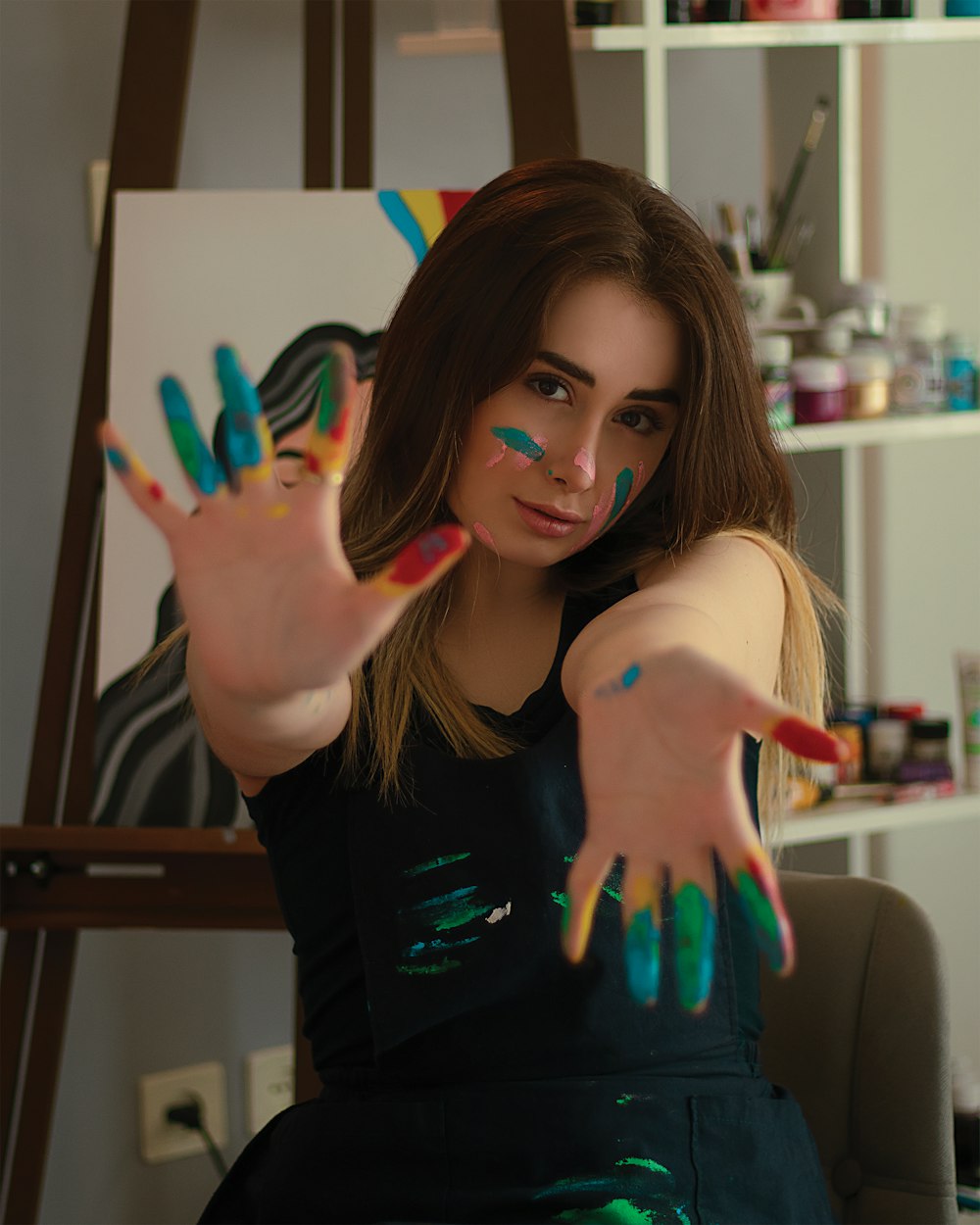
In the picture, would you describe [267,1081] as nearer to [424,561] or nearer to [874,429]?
[874,429]

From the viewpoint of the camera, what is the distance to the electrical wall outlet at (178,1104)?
1.94m

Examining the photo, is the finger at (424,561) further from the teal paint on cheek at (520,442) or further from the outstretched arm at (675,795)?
the teal paint on cheek at (520,442)

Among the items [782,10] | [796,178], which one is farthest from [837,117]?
[782,10]

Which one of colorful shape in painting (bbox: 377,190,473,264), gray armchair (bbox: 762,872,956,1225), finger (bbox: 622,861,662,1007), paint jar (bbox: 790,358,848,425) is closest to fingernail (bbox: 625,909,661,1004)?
finger (bbox: 622,861,662,1007)

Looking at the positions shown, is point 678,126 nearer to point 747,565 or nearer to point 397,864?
point 747,565

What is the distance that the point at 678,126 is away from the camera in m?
2.16

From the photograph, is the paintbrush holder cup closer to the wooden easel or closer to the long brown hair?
the wooden easel

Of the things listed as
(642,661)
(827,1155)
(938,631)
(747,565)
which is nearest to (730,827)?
(642,661)

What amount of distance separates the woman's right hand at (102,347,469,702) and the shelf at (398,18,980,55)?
1.11 metres

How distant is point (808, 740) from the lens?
590 millimetres

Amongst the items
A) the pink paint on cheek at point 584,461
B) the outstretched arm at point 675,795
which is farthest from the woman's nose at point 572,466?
the outstretched arm at point 675,795

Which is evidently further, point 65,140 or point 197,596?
point 65,140

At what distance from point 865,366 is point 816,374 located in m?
0.08

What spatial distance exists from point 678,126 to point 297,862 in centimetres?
152
